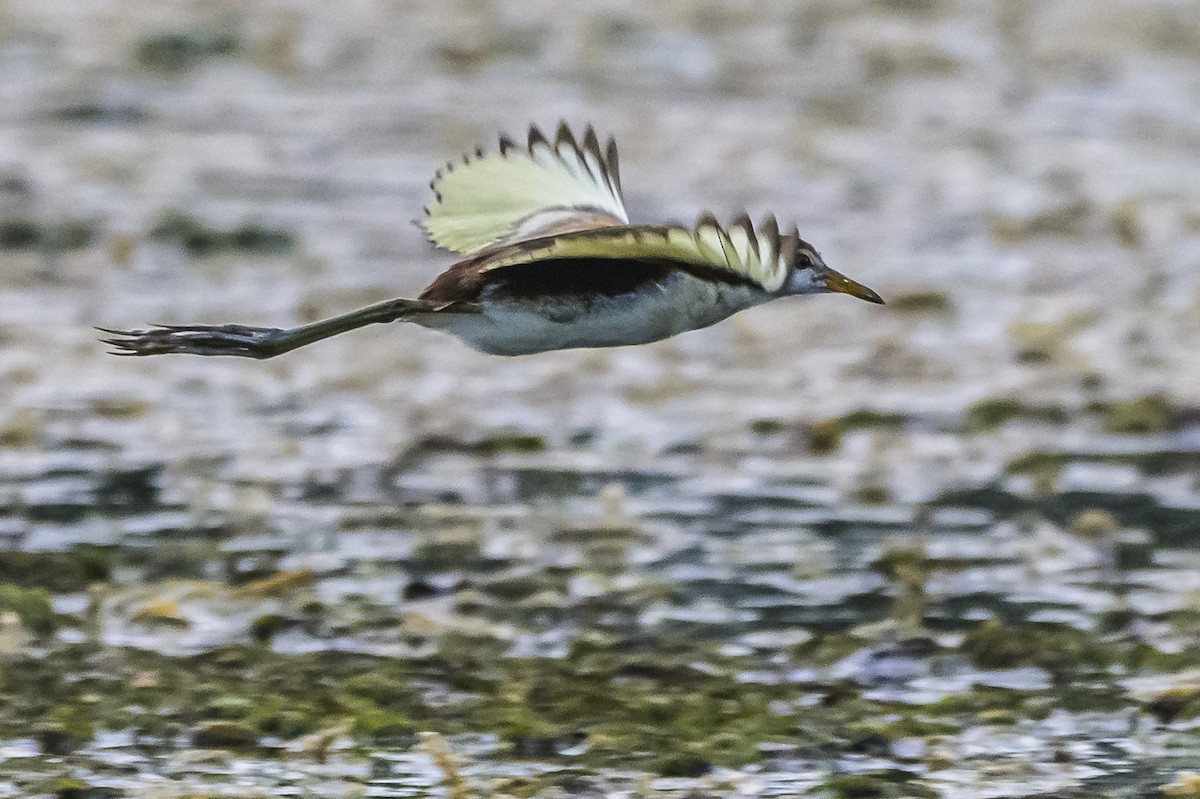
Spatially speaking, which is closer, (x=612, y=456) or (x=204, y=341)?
(x=204, y=341)

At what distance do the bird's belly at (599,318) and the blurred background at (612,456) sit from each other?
1161 mm

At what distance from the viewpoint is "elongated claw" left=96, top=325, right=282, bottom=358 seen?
16.0ft

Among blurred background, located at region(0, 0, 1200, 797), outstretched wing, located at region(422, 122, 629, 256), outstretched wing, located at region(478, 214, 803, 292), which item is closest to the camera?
outstretched wing, located at region(478, 214, 803, 292)

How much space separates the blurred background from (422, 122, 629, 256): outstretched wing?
126cm

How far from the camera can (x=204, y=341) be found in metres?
4.89

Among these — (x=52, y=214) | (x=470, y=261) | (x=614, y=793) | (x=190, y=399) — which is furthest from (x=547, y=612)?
(x=52, y=214)

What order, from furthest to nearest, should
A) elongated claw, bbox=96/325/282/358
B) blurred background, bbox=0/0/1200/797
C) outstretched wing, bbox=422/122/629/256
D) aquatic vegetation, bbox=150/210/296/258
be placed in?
aquatic vegetation, bbox=150/210/296/258, blurred background, bbox=0/0/1200/797, outstretched wing, bbox=422/122/629/256, elongated claw, bbox=96/325/282/358

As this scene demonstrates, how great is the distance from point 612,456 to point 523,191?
2835mm

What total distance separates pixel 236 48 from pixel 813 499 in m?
8.51

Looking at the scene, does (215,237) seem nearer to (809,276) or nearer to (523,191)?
(523,191)

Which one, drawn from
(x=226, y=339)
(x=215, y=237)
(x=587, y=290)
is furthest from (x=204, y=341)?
(x=215, y=237)

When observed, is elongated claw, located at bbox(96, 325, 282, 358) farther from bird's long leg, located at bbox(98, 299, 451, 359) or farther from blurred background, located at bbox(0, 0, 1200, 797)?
blurred background, located at bbox(0, 0, 1200, 797)

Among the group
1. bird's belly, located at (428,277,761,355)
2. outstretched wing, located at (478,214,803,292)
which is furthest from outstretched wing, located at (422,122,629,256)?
outstretched wing, located at (478,214,803,292)

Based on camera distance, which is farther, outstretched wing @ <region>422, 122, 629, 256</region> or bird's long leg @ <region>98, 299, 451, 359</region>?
outstretched wing @ <region>422, 122, 629, 256</region>
